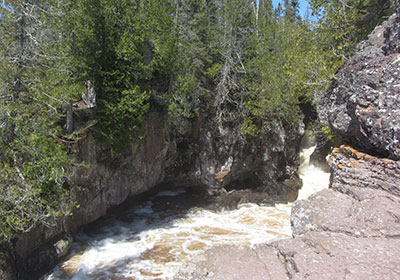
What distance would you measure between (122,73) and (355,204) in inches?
329

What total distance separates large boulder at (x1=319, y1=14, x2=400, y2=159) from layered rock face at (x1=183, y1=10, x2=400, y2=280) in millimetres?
14

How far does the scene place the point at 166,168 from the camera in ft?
46.0

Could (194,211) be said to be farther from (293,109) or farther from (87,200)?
(293,109)

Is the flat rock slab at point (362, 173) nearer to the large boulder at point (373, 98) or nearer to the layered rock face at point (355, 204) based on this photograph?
the layered rock face at point (355, 204)

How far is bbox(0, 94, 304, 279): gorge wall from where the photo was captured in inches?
309

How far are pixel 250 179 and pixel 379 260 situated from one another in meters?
12.7

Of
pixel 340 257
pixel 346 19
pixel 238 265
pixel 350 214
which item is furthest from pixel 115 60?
pixel 340 257

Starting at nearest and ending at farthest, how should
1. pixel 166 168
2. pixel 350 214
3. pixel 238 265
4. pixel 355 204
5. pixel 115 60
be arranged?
pixel 238 265 < pixel 350 214 < pixel 355 204 < pixel 115 60 < pixel 166 168

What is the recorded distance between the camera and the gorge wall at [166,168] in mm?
7855

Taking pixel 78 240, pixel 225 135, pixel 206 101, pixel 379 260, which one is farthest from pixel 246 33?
pixel 379 260

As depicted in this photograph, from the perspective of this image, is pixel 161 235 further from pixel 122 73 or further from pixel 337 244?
pixel 337 244

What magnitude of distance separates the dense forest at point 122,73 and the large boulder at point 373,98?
40.9 inches

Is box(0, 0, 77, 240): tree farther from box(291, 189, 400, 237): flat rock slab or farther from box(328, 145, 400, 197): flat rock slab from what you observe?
box(328, 145, 400, 197): flat rock slab

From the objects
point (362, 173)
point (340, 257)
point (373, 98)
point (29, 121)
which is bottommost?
point (340, 257)
